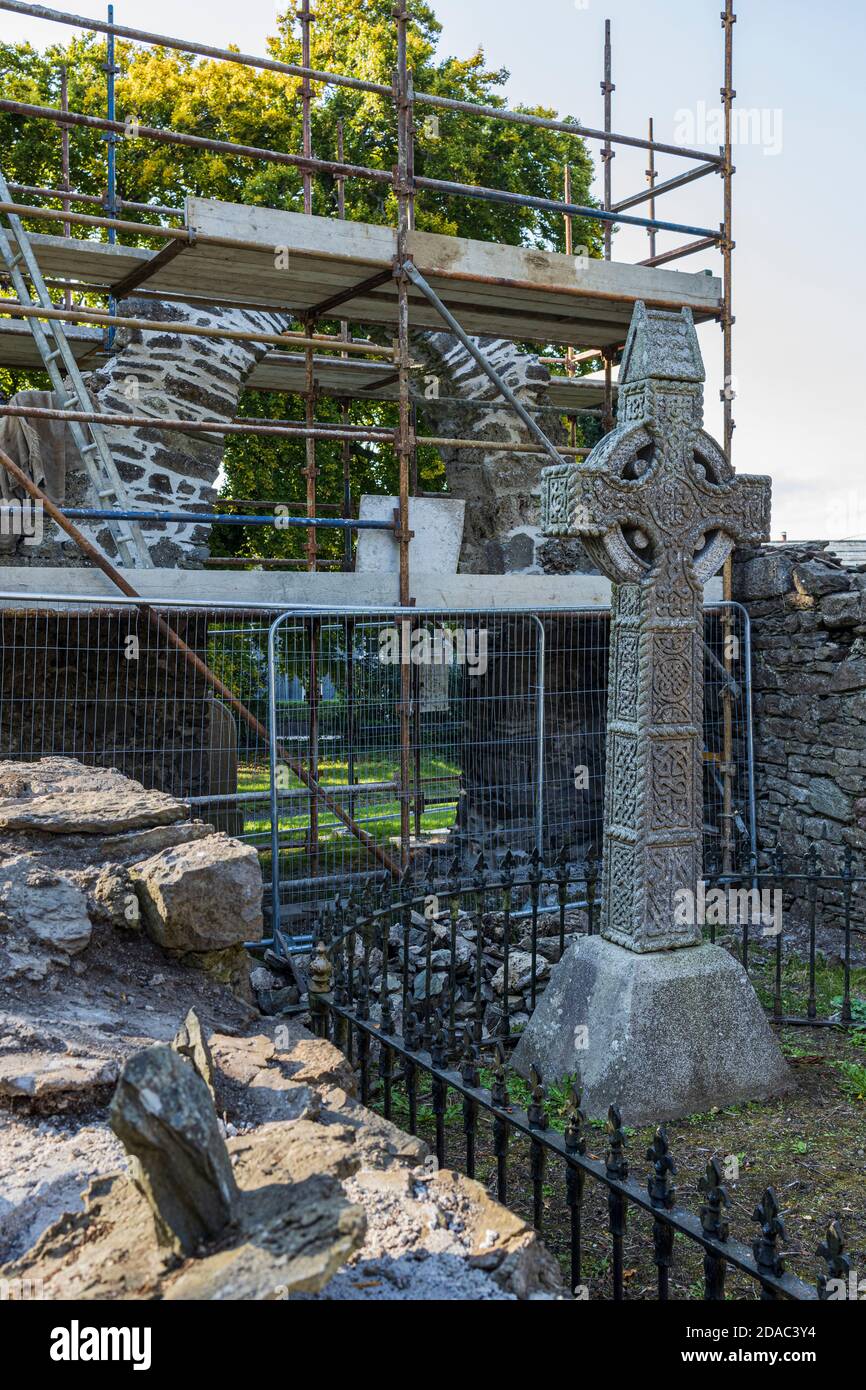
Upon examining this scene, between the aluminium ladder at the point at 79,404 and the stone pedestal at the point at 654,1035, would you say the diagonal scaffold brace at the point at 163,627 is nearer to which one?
the aluminium ladder at the point at 79,404

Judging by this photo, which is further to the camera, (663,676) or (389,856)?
(389,856)

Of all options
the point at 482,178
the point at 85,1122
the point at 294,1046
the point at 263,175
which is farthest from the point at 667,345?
the point at 482,178

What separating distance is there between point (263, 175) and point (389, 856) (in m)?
12.6

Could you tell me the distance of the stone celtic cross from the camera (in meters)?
4.52

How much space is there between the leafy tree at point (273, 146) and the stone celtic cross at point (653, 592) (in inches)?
451

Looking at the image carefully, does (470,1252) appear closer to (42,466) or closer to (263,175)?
(42,466)

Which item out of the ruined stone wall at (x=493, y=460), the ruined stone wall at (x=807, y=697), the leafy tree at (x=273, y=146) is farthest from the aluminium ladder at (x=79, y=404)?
the leafy tree at (x=273, y=146)

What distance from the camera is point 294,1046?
2.93 metres

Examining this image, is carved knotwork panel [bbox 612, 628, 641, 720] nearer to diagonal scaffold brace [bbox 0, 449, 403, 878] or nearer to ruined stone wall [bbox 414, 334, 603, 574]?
diagonal scaffold brace [bbox 0, 449, 403, 878]

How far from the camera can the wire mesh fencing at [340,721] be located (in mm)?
7043

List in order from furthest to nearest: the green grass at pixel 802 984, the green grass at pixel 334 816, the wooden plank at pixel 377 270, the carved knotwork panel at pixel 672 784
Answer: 1. the green grass at pixel 334 816
2. the wooden plank at pixel 377 270
3. the green grass at pixel 802 984
4. the carved knotwork panel at pixel 672 784

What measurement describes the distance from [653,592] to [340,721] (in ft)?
17.6

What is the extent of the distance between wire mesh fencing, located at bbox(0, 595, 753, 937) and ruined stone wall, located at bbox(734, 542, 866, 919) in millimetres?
181

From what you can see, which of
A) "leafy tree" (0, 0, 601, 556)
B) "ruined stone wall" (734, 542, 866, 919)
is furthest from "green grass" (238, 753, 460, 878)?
"leafy tree" (0, 0, 601, 556)
